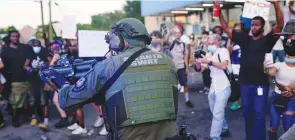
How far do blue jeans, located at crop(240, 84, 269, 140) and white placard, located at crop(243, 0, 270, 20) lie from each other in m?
1.06

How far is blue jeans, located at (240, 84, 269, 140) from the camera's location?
164 inches

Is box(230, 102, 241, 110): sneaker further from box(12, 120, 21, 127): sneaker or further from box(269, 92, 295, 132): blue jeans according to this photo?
box(12, 120, 21, 127): sneaker

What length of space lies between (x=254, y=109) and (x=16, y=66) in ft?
14.4

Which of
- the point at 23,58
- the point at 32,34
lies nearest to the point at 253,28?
the point at 23,58

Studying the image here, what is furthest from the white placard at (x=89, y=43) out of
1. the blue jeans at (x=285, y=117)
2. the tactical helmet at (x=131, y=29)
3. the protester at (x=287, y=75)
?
the tactical helmet at (x=131, y=29)

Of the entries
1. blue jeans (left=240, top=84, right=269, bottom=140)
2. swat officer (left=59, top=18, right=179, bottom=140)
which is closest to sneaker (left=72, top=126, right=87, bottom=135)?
blue jeans (left=240, top=84, right=269, bottom=140)

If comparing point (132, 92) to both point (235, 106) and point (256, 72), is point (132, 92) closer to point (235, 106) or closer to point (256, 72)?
point (256, 72)

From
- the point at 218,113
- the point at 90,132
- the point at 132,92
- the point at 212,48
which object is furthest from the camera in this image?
the point at 90,132

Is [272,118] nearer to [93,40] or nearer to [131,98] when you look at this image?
[131,98]

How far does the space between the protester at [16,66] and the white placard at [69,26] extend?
785mm

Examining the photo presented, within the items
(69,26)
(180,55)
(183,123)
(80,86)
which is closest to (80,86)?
(80,86)

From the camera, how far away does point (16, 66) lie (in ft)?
20.2

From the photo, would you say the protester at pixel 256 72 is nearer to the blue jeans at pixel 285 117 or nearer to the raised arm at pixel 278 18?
the raised arm at pixel 278 18

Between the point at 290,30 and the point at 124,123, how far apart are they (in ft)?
8.31
